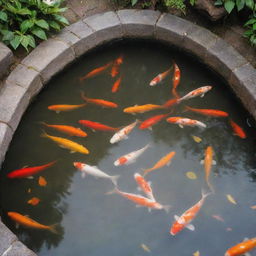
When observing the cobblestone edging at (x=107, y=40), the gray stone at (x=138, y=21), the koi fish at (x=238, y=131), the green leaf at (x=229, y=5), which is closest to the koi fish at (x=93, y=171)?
the cobblestone edging at (x=107, y=40)

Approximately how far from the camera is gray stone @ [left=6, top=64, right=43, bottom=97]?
5.47m

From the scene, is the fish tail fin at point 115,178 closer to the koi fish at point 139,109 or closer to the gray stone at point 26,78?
the koi fish at point 139,109

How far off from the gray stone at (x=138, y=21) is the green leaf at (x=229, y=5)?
1066 mm

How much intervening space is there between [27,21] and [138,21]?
1715 millimetres

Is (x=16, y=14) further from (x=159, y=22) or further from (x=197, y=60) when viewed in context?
(x=197, y=60)

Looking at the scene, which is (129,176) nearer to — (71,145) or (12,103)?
(71,145)

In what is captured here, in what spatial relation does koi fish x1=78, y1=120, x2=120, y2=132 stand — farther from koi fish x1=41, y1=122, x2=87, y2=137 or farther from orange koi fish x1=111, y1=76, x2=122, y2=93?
orange koi fish x1=111, y1=76, x2=122, y2=93

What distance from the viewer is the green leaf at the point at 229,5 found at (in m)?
5.92

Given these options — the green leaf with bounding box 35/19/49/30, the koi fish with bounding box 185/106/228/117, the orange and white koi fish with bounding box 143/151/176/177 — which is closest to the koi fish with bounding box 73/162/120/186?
the orange and white koi fish with bounding box 143/151/176/177

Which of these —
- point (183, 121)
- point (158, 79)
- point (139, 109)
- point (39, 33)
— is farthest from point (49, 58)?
point (183, 121)

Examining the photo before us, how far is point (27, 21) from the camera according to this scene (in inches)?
229

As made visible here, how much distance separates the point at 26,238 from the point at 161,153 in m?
2.05

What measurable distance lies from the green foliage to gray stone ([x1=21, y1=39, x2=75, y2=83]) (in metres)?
0.13

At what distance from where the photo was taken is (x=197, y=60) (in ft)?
20.7
